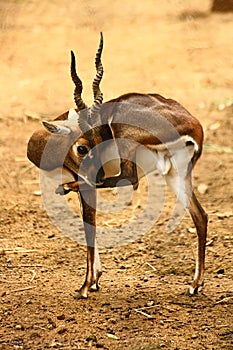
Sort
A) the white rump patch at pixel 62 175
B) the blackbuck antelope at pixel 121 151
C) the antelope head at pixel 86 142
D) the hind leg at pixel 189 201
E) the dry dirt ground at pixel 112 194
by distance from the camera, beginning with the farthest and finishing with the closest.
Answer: the white rump patch at pixel 62 175, the hind leg at pixel 189 201, the blackbuck antelope at pixel 121 151, the antelope head at pixel 86 142, the dry dirt ground at pixel 112 194

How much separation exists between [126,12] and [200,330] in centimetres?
1101

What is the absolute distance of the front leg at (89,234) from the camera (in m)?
5.16

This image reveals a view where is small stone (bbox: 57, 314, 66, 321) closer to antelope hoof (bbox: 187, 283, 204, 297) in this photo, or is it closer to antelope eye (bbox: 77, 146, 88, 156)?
antelope hoof (bbox: 187, 283, 204, 297)

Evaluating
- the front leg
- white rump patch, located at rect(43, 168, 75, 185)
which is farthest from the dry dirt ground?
white rump patch, located at rect(43, 168, 75, 185)

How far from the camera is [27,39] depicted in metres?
13.2

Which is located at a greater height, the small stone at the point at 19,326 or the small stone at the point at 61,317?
the small stone at the point at 19,326

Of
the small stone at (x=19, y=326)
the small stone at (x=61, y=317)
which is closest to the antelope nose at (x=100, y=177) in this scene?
the small stone at (x=61, y=317)

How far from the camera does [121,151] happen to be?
5145 millimetres

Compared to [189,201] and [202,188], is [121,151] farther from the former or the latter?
[202,188]

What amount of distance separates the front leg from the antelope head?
114 mm

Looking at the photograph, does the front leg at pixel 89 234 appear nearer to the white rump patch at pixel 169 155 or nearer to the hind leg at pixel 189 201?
the white rump patch at pixel 169 155

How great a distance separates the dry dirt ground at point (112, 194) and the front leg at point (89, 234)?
107 millimetres

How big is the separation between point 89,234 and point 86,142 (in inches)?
26.3

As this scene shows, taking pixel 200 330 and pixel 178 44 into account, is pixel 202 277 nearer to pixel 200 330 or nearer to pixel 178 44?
pixel 200 330
